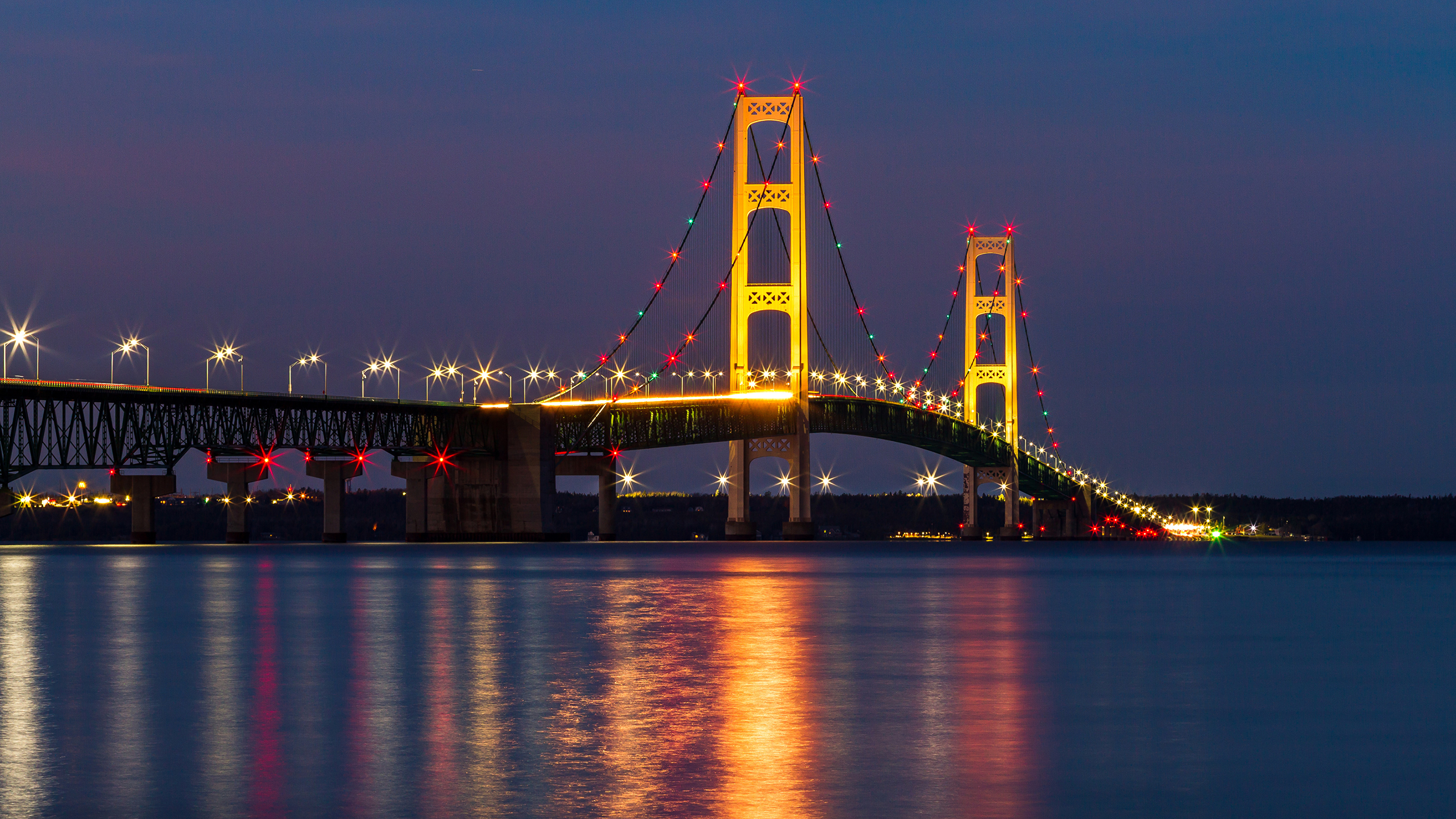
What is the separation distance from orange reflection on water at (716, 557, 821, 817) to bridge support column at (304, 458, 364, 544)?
72.0 metres

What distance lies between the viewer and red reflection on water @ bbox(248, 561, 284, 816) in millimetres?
10125

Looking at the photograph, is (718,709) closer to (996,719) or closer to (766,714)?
(766,714)

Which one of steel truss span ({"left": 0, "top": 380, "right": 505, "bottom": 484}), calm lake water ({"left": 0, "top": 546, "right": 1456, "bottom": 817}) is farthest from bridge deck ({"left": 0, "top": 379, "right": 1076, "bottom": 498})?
calm lake water ({"left": 0, "top": 546, "right": 1456, "bottom": 817})

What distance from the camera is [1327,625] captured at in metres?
28.5

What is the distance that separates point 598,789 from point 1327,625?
20.8 m

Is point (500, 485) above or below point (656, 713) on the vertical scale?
above

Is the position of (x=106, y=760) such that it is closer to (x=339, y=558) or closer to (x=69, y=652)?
(x=69, y=652)

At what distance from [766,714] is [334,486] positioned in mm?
91201

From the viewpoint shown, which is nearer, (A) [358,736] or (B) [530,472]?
(A) [358,736]

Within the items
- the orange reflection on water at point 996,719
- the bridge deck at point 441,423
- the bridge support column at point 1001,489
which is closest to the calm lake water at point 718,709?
the orange reflection on water at point 996,719

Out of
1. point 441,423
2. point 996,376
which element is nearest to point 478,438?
point 441,423

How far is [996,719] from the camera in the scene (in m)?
14.2

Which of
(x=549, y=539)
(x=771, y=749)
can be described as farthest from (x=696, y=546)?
(x=771, y=749)

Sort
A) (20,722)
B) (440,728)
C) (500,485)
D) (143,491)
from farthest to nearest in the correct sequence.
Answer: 1. (500,485)
2. (143,491)
3. (20,722)
4. (440,728)
